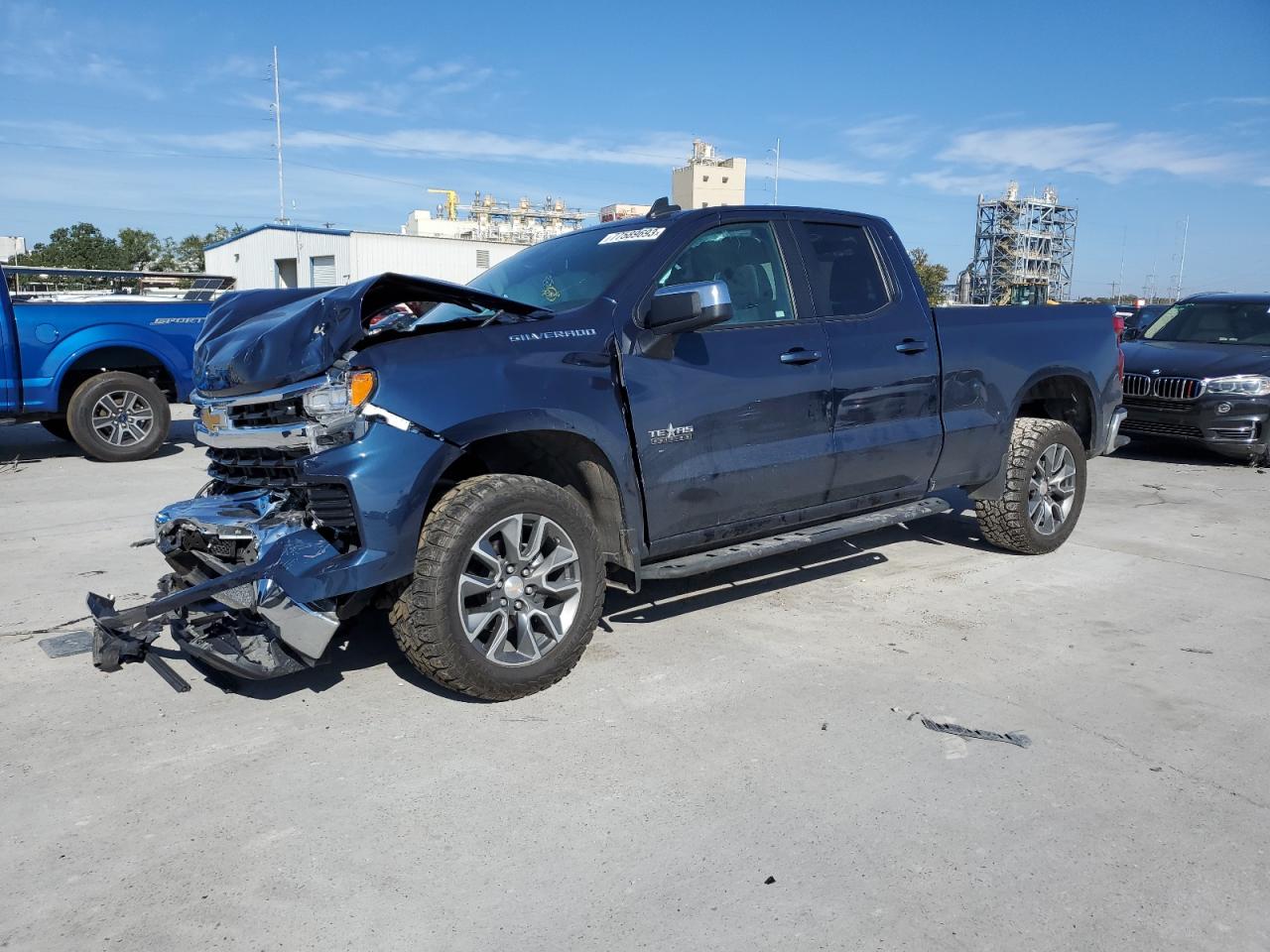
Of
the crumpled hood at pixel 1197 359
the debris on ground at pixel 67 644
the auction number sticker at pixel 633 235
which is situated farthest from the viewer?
the crumpled hood at pixel 1197 359

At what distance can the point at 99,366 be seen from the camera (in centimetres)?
958

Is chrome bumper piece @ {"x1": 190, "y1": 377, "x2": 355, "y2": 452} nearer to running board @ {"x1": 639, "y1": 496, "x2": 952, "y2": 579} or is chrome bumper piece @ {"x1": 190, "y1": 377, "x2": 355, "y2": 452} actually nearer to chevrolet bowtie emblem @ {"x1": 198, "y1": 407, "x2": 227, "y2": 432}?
chevrolet bowtie emblem @ {"x1": 198, "y1": 407, "x2": 227, "y2": 432}

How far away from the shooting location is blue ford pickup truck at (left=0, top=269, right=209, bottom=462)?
8.95 metres

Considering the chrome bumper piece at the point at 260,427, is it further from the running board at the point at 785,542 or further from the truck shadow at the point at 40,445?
the truck shadow at the point at 40,445

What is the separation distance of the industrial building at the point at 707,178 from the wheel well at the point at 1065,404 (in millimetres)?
56253

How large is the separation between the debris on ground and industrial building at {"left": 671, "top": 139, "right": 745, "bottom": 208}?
58.7m

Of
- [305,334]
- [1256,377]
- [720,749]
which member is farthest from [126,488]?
[1256,377]

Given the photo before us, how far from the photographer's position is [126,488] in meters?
8.16

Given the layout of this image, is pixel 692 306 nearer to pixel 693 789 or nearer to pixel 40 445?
pixel 693 789

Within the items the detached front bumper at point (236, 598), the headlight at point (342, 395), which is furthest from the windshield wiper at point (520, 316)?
the detached front bumper at point (236, 598)

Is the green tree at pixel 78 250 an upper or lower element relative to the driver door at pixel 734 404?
upper

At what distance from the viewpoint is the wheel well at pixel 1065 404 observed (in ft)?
20.0

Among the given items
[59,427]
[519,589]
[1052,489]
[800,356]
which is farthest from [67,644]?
[59,427]

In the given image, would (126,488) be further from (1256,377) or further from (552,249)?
(1256,377)
